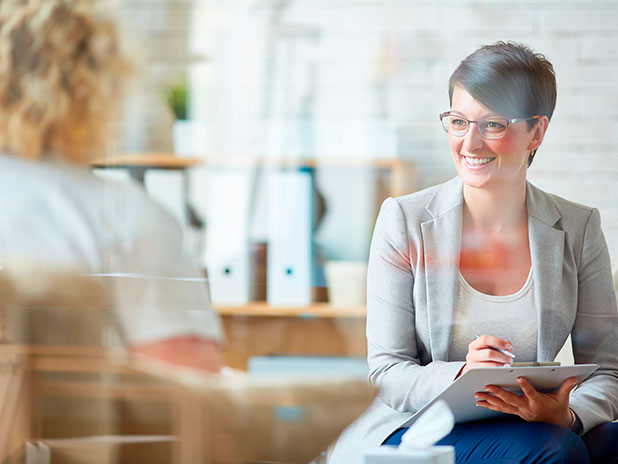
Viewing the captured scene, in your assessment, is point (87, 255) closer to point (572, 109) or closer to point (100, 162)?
point (100, 162)

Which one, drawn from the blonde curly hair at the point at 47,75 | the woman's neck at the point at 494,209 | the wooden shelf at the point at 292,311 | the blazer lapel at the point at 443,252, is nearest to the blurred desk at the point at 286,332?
the wooden shelf at the point at 292,311

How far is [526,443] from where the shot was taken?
1105 millimetres

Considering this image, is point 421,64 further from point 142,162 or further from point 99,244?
point 99,244

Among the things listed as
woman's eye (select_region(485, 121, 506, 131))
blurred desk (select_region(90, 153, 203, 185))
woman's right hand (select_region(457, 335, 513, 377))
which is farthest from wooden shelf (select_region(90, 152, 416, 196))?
woman's right hand (select_region(457, 335, 513, 377))

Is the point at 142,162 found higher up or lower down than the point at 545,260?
higher up

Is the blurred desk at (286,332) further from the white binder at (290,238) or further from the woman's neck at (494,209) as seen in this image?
the woman's neck at (494,209)

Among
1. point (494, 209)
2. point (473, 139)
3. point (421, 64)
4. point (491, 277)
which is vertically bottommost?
point (491, 277)

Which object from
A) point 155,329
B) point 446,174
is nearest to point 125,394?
point 155,329

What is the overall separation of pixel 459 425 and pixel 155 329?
50 cm

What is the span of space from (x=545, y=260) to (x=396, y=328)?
9.9 inches

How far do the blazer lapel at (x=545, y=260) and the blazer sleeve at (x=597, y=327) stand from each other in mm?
41

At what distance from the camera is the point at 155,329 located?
1236 millimetres

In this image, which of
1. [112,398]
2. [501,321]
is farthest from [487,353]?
[112,398]

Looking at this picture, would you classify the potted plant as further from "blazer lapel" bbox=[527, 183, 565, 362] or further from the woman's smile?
"blazer lapel" bbox=[527, 183, 565, 362]
